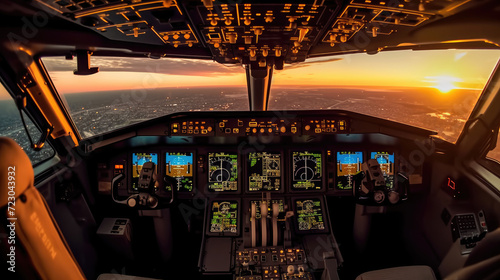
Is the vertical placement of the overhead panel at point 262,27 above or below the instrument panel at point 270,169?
above

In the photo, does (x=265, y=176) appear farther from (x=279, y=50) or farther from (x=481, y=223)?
(x=481, y=223)

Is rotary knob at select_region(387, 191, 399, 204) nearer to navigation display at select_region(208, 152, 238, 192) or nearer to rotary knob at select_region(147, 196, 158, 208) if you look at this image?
navigation display at select_region(208, 152, 238, 192)

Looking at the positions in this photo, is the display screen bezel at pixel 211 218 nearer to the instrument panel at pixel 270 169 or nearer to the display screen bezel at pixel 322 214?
the instrument panel at pixel 270 169

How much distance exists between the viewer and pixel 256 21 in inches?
75.6

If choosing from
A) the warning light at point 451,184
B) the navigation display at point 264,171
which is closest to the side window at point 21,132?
the navigation display at point 264,171

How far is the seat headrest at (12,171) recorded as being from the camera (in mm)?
849

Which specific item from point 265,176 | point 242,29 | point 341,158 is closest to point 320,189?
point 341,158

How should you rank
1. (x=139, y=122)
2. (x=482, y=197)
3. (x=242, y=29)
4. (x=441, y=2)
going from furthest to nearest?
(x=139, y=122) < (x=482, y=197) < (x=242, y=29) < (x=441, y=2)

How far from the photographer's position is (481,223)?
8.11 ft

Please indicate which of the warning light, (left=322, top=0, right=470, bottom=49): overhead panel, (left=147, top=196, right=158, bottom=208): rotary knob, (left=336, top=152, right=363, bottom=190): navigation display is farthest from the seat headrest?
the warning light

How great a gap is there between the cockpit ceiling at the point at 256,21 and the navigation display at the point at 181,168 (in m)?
1.18

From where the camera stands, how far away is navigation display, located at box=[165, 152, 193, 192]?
3.38 metres

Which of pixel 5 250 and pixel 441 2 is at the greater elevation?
pixel 441 2

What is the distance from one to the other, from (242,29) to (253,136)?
1327mm
